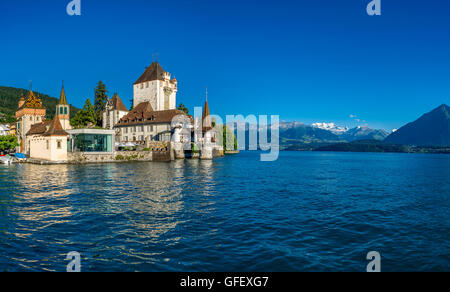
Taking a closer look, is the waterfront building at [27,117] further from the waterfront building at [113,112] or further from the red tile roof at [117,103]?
the red tile roof at [117,103]

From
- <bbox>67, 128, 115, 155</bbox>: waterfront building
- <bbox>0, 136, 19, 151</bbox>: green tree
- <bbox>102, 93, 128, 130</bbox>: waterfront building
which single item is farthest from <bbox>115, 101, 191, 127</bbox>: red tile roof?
<bbox>0, 136, 19, 151</bbox>: green tree

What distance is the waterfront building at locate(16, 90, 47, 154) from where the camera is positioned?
88.6 meters

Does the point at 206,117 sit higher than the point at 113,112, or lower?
lower

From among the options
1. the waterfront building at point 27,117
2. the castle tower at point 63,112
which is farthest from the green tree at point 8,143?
the castle tower at point 63,112

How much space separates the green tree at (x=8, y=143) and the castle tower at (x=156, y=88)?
131 feet

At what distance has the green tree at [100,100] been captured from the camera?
107500mm

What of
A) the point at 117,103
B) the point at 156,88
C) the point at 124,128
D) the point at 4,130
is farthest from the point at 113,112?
the point at 4,130

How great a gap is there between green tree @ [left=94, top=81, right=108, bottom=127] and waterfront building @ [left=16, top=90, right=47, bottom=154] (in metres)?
19.2

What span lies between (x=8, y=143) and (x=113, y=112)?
3139 centimetres

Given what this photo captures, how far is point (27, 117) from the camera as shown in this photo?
88812mm

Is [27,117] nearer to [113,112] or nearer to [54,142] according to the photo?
[113,112]
